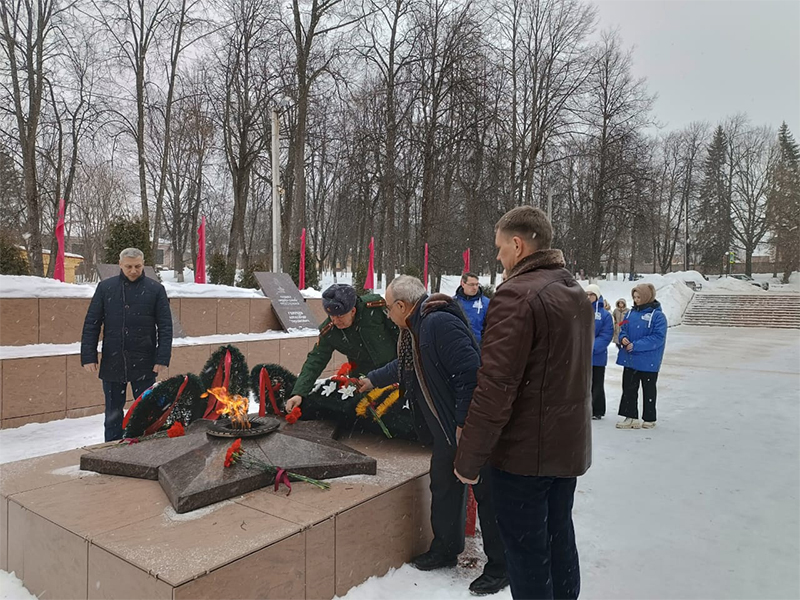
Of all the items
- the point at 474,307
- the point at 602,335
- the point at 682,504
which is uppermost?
the point at 474,307

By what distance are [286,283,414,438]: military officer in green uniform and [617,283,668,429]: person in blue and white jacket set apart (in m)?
3.89

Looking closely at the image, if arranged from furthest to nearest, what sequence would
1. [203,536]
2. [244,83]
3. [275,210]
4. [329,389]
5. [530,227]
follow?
1. [244,83]
2. [275,210]
3. [329,389]
4. [203,536]
5. [530,227]

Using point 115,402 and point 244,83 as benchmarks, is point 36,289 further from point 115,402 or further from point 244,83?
point 244,83

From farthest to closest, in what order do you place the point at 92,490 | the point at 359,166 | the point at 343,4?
the point at 359,166 → the point at 343,4 → the point at 92,490

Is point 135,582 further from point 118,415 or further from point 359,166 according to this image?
point 359,166

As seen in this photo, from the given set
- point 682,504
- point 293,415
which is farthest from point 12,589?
point 682,504

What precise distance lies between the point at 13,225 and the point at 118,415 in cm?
2115

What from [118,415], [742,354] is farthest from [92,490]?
[742,354]

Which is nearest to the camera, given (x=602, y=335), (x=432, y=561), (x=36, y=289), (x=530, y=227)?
(x=530, y=227)

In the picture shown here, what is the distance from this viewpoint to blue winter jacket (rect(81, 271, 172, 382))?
489 centimetres

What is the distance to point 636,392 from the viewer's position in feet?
22.7

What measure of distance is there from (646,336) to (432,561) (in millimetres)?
4691

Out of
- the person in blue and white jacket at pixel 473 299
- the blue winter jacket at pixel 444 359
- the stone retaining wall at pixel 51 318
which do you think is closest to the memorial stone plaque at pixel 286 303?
the stone retaining wall at pixel 51 318

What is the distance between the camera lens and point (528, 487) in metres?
2.14
